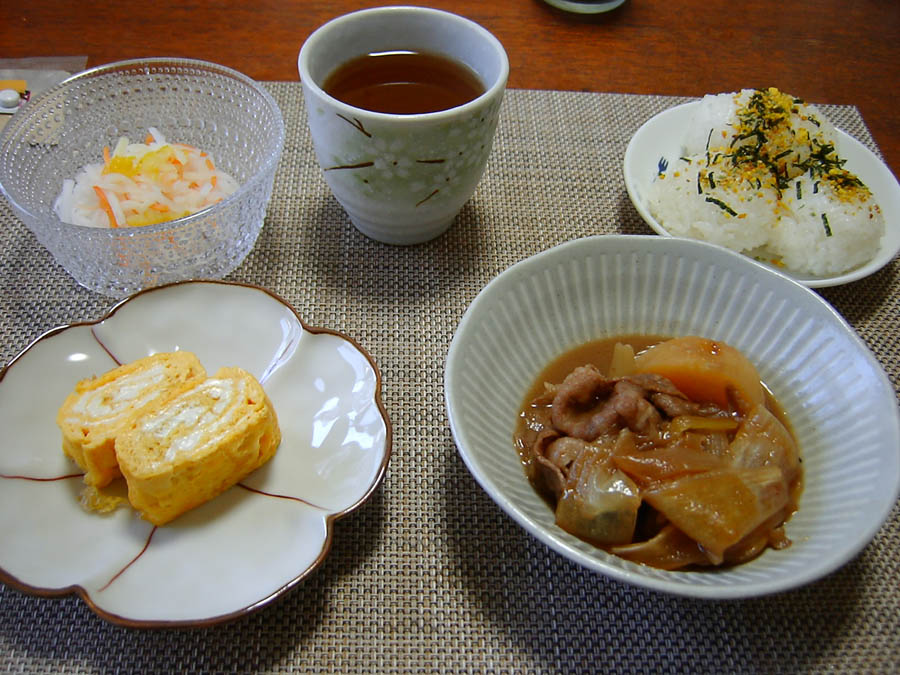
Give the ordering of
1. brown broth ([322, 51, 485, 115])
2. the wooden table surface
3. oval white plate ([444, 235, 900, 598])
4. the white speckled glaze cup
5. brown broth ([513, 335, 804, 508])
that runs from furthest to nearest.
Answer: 1. the wooden table surface
2. brown broth ([322, 51, 485, 115])
3. the white speckled glaze cup
4. brown broth ([513, 335, 804, 508])
5. oval white plate ([444, 235, 900, 598])

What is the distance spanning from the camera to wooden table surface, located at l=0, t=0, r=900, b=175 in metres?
2.05

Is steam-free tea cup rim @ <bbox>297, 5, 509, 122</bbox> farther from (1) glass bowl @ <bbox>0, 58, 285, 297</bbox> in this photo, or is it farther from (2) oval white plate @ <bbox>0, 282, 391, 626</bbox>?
(2) oval white plate @ <bbox>0, 282, 391, 626</bbox>

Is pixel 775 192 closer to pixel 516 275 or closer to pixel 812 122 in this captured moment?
pixel 812 122

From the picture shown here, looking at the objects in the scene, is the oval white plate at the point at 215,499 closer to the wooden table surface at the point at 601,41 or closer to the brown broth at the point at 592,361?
the brown broth at the point at 592,361

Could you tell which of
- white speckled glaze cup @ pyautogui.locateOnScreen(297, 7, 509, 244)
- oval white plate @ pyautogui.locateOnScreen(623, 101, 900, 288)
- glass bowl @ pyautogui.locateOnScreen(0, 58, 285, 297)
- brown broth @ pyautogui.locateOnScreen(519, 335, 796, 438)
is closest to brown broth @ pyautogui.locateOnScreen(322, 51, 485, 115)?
white speckled glaze cup @ pyautogui.locateOnScreen(297, 7, 509, 244)

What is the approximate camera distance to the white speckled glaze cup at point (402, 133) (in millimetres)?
1226

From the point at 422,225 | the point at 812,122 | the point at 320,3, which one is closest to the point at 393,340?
the point at 422,225

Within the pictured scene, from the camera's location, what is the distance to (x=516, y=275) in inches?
46.9

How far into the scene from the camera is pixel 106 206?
4.58ft

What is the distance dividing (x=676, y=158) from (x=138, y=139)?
1.40m

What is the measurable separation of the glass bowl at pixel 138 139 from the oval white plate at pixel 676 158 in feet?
2.81

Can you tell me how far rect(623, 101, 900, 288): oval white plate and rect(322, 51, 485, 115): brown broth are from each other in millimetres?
475

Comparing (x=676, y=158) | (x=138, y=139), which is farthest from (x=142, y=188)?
(x=676, y=158)

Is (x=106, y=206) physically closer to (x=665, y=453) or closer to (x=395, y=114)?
(x=395, y=114)
